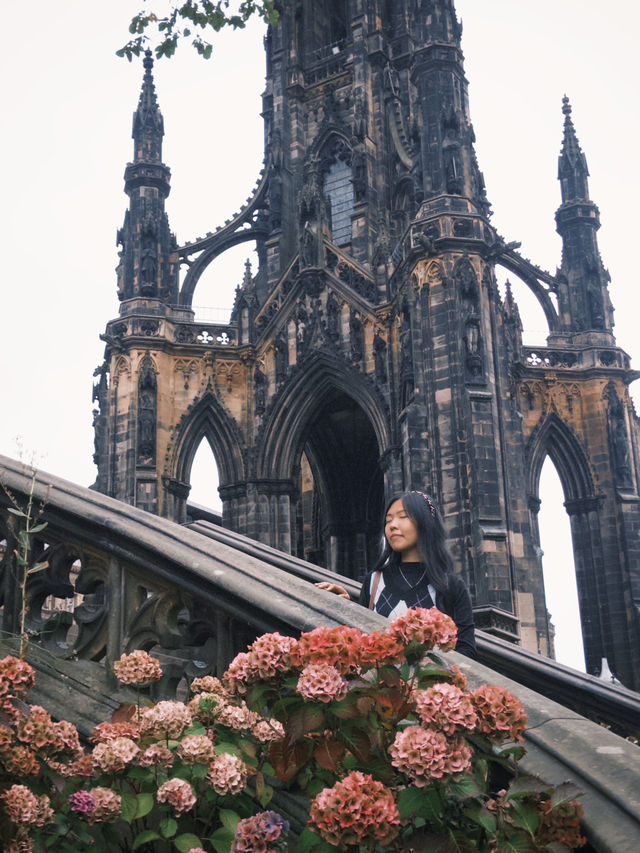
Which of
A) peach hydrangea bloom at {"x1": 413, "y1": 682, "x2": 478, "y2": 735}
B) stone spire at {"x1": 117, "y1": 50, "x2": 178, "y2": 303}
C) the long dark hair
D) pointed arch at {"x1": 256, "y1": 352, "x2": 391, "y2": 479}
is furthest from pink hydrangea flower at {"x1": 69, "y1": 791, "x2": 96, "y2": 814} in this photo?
stone spire at {"x1": 117, "y1": 50, "x2": 178, "y2": 303}

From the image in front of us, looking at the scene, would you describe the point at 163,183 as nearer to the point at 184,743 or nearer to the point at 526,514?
the point at 526,514

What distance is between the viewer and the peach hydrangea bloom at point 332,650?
103 inches

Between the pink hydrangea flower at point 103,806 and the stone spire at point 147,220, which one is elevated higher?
the stone spire at point 147,220

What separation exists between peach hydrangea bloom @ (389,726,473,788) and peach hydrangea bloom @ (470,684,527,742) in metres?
0.09

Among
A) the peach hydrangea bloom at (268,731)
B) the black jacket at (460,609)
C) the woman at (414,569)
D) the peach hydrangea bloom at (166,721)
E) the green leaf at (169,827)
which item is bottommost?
the green leaf at (169,827)

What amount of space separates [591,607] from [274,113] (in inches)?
649

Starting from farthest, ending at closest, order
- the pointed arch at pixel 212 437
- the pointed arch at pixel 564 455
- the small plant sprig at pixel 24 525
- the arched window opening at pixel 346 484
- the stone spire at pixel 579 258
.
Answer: the arched window opening at pixel 346 484 < the stone spire at pixel 579 258 < the pointed arch at pixel 564 455 < the pointed arch at pixel 212 437 < the small plant sprig at pixel 24 525

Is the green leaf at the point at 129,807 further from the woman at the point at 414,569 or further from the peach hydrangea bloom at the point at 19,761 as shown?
the woman at the point at 414,569

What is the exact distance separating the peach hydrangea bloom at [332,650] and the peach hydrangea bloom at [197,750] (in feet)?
1.04

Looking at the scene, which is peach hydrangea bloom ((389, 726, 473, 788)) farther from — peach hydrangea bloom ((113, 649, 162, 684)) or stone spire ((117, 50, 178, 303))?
stone spire ((117, 50, 178, 303))

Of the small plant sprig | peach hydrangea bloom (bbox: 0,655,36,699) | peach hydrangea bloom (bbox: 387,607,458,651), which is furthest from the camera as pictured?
the small plant sprig

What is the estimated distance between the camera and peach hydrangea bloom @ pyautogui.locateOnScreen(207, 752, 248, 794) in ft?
8.91

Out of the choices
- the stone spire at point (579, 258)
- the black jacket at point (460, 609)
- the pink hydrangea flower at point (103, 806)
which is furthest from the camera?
the stone spire at point (579, 258)

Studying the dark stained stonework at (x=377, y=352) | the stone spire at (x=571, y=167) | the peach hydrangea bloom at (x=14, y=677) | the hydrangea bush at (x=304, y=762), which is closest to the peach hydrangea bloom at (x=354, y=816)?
the hydrangea bush at (x=304, y=762)
